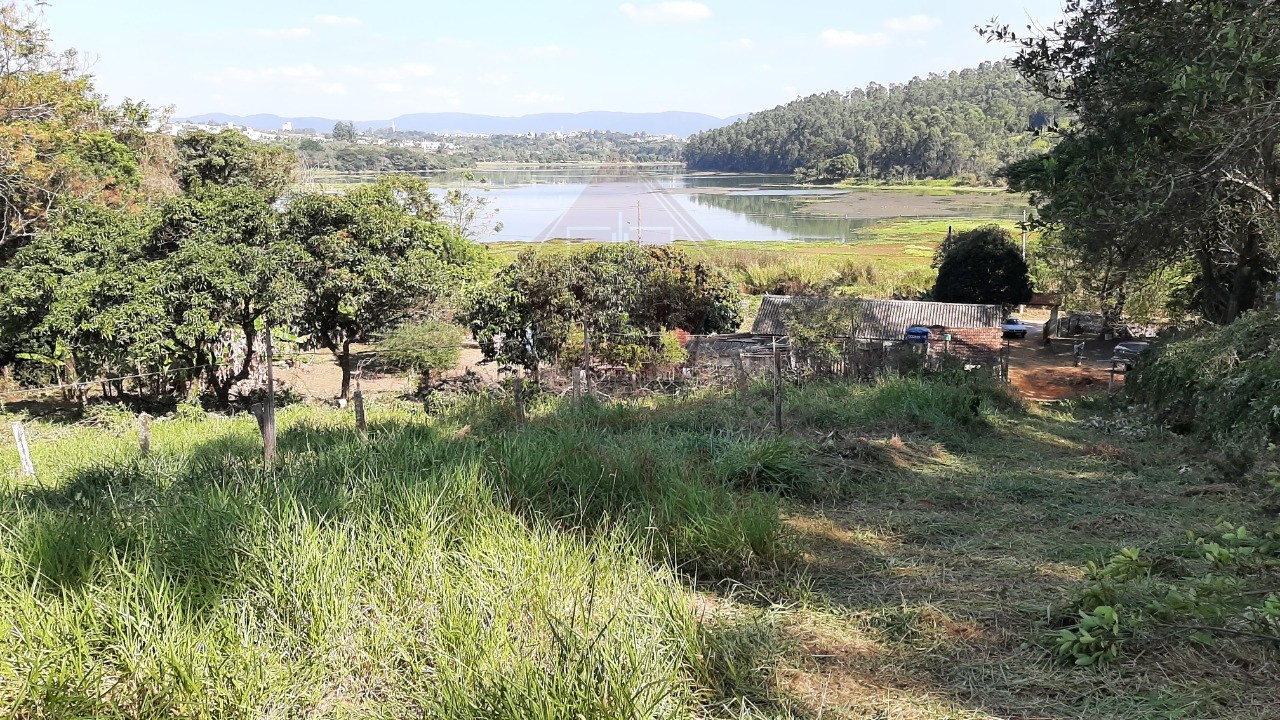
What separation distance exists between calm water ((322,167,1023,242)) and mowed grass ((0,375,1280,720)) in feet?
141

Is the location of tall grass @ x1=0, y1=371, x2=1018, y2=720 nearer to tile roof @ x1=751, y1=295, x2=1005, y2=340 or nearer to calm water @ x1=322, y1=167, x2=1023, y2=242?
tile roof @ x1=751, y1=295, x2=1005, y2=340

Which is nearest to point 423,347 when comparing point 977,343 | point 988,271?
point 977,343

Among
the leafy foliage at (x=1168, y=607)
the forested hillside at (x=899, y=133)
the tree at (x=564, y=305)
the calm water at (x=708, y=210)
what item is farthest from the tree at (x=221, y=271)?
the forested hillside at (x=899, y=133)

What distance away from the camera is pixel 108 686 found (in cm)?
265

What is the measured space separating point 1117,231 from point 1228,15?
9.66ft

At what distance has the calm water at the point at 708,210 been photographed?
7438 centimetres

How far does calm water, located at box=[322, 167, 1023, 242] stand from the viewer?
244ft

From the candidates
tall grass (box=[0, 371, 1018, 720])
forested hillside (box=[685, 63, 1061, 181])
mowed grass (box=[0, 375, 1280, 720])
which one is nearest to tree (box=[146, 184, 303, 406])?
mowed grass (box=[0, 375, 1280, 720])

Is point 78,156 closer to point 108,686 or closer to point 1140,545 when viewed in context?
point 108,686

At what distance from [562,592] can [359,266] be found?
16.5 metres

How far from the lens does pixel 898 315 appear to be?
28828 millimetres

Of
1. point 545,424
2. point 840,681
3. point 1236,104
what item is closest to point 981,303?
point 1236,104

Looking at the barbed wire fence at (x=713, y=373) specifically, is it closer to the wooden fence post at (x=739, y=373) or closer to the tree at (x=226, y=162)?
the wooden fence post at (x=739, y=373)

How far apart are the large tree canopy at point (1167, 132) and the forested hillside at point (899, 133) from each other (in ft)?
250
